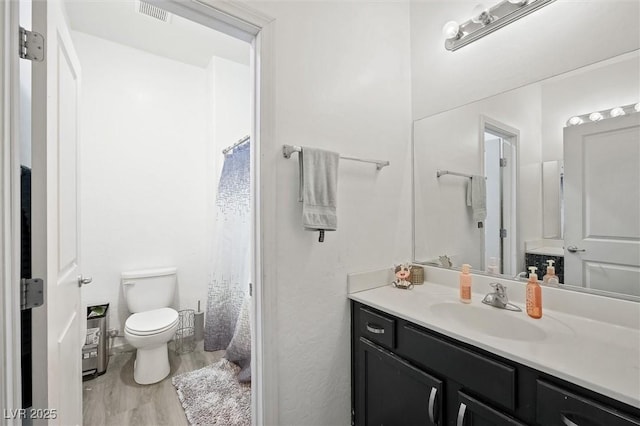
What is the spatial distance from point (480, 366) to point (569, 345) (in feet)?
0.98

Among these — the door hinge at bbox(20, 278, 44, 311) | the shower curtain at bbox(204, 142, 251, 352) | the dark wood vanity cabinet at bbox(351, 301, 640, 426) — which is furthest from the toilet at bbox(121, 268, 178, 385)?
the dark wood vanity cabinet at bbox(351, 301, 640, 426)

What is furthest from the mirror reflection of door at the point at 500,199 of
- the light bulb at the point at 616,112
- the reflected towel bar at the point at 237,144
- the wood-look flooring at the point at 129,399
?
the wood-look flooring at the point at 129,399

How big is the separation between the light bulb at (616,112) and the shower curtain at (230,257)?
1981 mm

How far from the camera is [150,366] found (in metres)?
2.03

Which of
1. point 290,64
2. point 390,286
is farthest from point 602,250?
point 290,64

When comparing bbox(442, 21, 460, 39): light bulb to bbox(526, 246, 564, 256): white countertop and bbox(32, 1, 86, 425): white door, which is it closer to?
bbox(526, 246, 564, 256): white countertop

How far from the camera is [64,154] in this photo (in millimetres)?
1155

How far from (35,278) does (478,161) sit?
1.94 m

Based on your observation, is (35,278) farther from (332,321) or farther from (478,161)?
(478,161)

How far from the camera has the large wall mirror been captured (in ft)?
3.56

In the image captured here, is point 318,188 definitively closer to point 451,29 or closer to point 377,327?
point 377,327

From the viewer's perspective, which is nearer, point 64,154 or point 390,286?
point 64,154

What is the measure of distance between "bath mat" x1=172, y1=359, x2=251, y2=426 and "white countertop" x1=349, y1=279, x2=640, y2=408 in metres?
1.14

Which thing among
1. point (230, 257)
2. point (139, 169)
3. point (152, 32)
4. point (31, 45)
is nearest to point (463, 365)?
point (31, 45)
